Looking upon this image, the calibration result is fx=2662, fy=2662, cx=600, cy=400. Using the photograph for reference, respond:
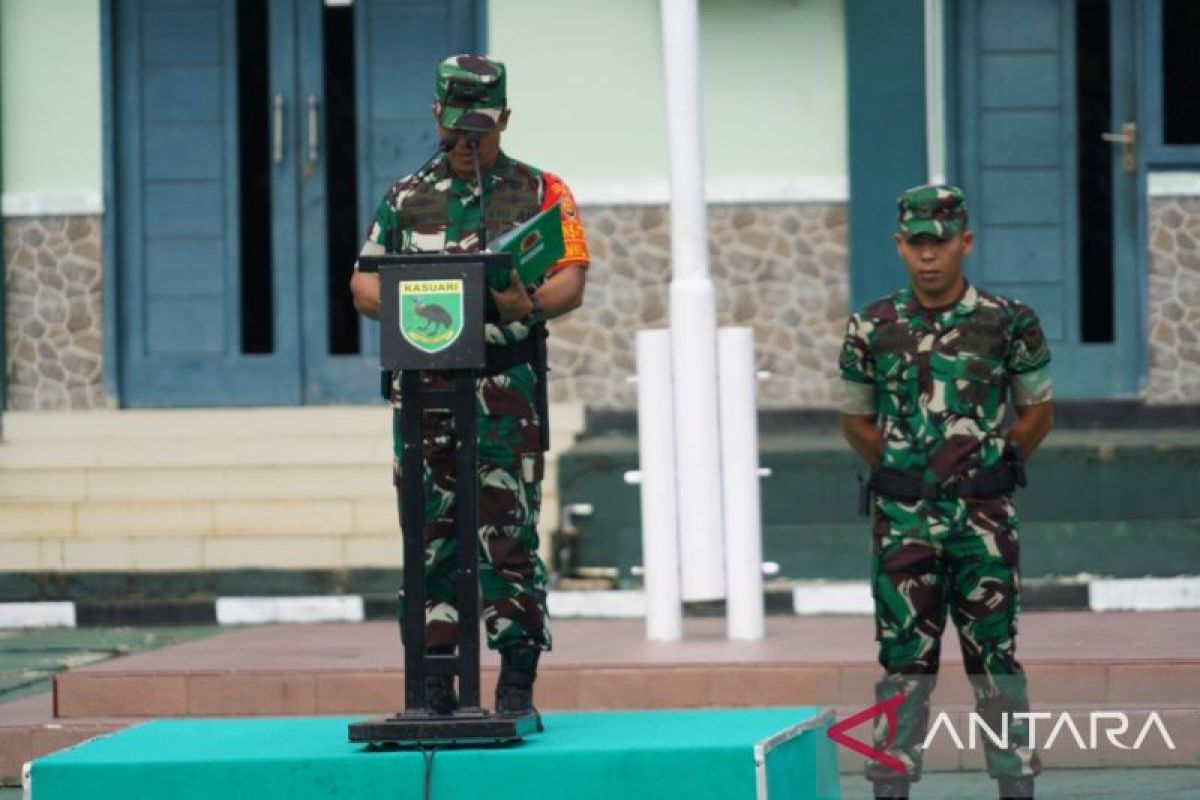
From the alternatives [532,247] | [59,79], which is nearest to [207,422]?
[59,79]

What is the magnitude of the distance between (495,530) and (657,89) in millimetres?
7064

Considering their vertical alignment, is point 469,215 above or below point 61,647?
above

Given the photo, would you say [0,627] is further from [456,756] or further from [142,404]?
[456,756]

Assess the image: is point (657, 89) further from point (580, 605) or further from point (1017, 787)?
point (1017, 787)

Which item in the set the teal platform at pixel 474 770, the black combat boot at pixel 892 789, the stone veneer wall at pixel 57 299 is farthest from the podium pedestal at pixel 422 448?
the stone veneer wall at pixel 57 299

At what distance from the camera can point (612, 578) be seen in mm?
11328

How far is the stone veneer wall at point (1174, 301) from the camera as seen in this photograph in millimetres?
13188

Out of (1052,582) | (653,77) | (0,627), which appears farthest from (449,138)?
(653,77)

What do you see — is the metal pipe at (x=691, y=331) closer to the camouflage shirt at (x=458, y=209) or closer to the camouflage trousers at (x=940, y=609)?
the camouflage shirt at (x=458, y=209)

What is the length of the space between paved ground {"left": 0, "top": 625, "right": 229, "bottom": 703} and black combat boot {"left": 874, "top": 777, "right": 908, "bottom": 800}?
3872 millimetres

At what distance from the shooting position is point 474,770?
5.98m

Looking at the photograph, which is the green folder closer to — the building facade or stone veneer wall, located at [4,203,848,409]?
the building facade

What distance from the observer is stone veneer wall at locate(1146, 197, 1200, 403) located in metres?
13.2

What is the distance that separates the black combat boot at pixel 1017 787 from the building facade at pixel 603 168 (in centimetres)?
670
